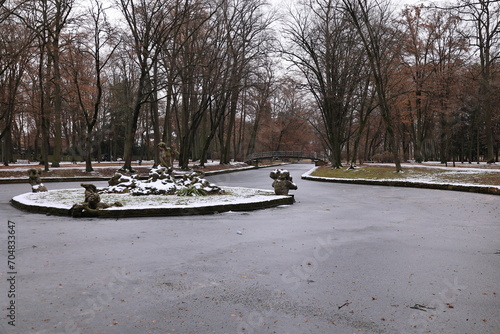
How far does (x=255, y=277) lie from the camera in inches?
177

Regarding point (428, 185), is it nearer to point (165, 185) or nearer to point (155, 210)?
point (165, 185)

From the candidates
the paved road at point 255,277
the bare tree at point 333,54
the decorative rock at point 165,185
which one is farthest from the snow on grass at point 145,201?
the bare tree at point 333,54

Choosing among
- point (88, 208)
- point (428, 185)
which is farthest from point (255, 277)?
point (428, 185)

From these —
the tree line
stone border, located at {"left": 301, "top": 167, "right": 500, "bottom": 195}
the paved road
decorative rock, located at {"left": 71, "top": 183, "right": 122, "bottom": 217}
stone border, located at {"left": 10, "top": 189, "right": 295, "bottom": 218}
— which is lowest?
stone border, located at {"left": 301, "top": 167, "right": 500, "bottom": 195}

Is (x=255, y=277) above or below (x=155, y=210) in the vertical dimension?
below

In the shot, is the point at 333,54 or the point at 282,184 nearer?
the point at 282,184

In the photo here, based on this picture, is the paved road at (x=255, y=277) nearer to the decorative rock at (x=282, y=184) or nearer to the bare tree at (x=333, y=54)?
the decorative rock at (x=282, y=184)

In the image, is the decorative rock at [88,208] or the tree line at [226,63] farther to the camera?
the tree line at [226,63]

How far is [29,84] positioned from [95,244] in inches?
1523

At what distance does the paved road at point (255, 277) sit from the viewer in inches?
131

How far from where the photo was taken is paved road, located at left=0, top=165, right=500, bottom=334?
10.9 feet

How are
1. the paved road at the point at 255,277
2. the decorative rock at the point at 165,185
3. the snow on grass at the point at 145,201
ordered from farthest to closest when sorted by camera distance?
the decorative rock at the point at 165,185 → the snow on grass at the point at 145,201 → the paved road at the point at 255,277

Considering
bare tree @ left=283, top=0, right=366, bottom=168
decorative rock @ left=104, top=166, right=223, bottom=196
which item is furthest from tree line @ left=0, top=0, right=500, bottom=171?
decorative rock @ left=104, top=166, right=223, bottom=196

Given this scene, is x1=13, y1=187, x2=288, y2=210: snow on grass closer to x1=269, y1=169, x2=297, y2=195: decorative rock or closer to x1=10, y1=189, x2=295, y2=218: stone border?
x1=10, y1=189, x2=295, y2=218: stone border
